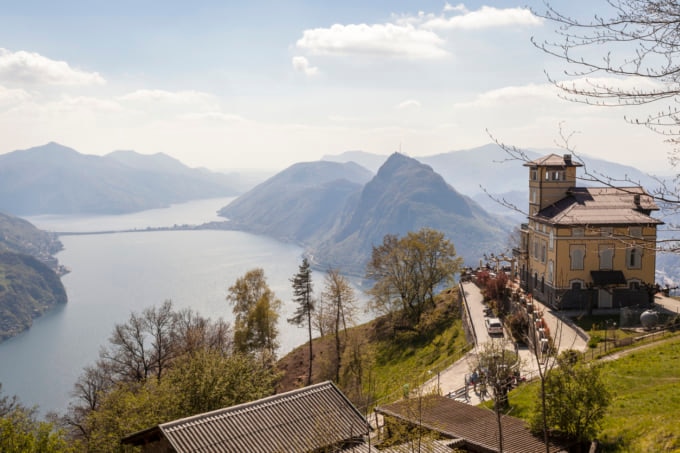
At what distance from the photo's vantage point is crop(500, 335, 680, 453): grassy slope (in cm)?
1633

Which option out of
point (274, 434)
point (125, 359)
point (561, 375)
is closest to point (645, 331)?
point (561, 375)

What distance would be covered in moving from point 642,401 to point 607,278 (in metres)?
19.1

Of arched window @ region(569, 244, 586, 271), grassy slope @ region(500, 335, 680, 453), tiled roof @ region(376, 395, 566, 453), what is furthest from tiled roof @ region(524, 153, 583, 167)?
tiled roof @ region(376, 395, 566, 453)

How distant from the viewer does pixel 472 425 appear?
64.3 ft

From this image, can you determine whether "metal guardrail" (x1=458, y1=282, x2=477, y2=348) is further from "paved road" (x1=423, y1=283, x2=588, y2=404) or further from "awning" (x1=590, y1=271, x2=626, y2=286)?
"awning" (x1=590, y1=271, x2=626, y2=286)

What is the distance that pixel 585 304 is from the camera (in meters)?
38.3

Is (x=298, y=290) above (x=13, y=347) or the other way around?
above

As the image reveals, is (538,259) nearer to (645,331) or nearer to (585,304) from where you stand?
(585,304)

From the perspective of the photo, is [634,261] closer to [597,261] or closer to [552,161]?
[597,261]

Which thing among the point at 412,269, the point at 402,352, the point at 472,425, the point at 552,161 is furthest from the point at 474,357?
the point at 412,269

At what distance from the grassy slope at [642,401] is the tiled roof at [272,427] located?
8150 millimetres

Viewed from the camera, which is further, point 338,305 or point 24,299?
point 24,299

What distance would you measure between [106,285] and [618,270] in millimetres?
189370

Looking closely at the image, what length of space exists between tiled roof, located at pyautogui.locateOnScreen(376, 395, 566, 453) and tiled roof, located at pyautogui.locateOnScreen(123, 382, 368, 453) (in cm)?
201
